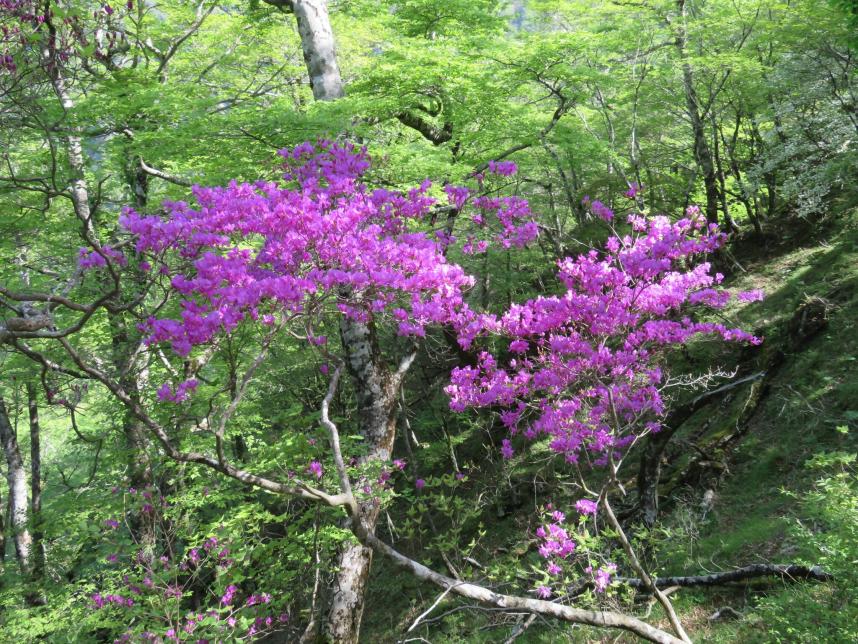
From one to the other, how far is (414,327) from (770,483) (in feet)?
16.6

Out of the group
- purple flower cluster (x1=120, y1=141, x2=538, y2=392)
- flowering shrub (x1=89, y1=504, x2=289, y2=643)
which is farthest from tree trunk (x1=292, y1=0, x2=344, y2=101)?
flowering shrub (x1=89, y1=504, x2=289, y2=643)

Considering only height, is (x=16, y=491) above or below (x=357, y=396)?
below

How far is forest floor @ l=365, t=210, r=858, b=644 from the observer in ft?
12.5

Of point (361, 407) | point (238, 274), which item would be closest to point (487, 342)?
point (361, 407)

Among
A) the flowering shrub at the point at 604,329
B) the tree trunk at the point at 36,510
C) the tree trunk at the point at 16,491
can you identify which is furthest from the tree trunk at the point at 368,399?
the tree trunk at the point at 16,491

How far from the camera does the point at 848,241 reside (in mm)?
9578

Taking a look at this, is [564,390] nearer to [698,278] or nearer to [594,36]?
[698,278]

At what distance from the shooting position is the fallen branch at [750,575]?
4090 mm

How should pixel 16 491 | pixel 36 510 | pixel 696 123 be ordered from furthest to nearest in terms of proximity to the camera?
pixel 696 123
pixel 16 491
pixel 36 510

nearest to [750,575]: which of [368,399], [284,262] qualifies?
[368,399]

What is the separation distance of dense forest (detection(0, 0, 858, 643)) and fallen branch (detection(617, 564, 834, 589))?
33 millimetres

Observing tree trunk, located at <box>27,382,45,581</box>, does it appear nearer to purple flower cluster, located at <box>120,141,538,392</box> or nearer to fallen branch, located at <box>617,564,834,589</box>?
purple flower cluster, located at <box>120,141,538,392</box>

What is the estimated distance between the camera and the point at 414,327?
4551 millimetres

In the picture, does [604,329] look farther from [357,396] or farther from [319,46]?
[319,46]
